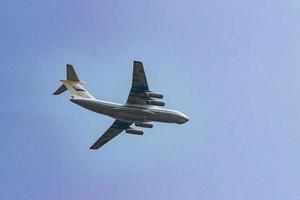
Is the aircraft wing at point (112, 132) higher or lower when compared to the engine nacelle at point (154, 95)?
lower

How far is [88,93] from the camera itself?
93.2 metres

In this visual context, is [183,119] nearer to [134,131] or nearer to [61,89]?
[134,131]

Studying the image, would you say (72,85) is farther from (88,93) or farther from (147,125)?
(147,125)

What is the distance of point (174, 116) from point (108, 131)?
9866 mm

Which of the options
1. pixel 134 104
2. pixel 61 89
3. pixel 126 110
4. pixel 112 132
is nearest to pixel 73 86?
pixel 61 89

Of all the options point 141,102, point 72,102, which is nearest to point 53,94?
point 72,102

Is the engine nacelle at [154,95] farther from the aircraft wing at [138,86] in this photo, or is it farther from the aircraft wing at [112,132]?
the aircraft wing at [112,132]

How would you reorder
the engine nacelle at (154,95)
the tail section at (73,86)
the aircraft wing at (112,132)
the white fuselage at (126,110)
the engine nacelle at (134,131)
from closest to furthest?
1. the engine nacelle at (154,95)
2. the white fuselage at (126,110)
3. the tail section at (73,86)
4. the engine nacelle at (134,131)
5. the aircraft wing at (112,132)

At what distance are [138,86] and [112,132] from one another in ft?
35.5

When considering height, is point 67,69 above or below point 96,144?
→ above

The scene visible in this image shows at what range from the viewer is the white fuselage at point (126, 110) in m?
90.6

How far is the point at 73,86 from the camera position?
9225cm

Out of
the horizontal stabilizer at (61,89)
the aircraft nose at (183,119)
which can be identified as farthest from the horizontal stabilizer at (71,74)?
the aircraft nose at (183,119)

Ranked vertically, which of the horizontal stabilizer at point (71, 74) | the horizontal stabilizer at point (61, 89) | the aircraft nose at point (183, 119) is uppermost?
the horizontal stabilizer at point (71, 74)
